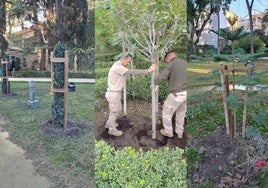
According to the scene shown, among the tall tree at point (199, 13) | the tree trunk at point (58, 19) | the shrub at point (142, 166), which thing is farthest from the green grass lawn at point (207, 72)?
the tree trunk at point (58, 19)

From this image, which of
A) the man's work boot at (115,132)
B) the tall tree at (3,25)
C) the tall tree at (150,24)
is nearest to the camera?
the tall tree at (150,24)

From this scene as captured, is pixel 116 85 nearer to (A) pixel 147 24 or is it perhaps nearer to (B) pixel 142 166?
(A) pixel 147 24

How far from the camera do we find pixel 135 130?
198cm

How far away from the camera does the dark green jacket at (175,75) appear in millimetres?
1892

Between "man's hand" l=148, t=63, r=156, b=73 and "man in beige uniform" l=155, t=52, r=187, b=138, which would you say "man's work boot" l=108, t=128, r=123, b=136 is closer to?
"man in beige uniform" l=155, t=52, r=187, b=138

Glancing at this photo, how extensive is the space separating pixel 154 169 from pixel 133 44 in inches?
32.7

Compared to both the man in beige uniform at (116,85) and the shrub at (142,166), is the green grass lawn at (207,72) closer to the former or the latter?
the man in beige uniform at (116,85)

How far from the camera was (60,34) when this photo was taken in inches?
79.0

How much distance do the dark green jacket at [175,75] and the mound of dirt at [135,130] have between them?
8.9 inches

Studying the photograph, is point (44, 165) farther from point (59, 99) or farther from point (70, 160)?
point (59, 99)

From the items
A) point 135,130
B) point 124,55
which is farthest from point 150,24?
point 135,130

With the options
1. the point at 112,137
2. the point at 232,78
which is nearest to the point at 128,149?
the point at 112,137

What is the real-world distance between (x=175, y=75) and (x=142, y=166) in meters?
0.63

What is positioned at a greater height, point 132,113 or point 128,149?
point 132,113
